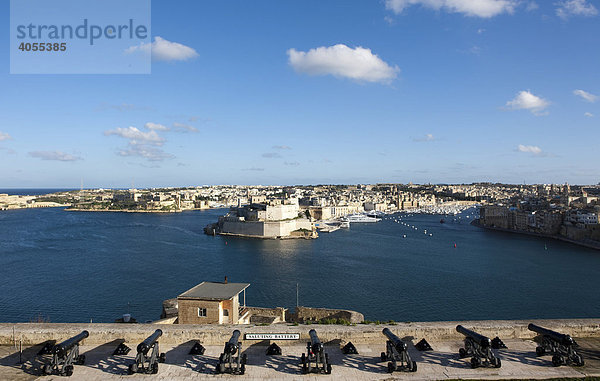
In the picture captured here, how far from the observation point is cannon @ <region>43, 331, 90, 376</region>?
450 cm

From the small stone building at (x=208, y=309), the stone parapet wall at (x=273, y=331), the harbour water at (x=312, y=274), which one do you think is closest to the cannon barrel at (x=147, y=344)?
the stone parapet wall at (x=273, y=331)

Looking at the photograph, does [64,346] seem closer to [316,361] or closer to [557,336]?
[316,361]

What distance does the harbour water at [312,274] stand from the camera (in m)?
16.1

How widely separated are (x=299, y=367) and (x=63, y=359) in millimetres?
2764

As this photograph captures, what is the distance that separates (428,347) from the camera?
5121mm

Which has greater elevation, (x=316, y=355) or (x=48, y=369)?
(x=316, y=355)

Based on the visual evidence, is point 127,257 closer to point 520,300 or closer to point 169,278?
point 169,278

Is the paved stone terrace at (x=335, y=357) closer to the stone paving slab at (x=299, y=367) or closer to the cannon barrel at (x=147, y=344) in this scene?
the stone paving slab at (x=299, y=367)

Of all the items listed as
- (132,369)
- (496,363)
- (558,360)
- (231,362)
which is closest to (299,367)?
(231,362)

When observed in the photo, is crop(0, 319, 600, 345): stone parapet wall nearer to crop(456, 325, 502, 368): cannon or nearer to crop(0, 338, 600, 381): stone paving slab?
crop(0, 338, 600, 381): stone paving slab

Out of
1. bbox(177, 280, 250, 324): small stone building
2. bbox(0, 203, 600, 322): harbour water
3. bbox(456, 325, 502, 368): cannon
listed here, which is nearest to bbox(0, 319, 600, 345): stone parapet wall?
bbox(456, 325, 502, 368): cannon

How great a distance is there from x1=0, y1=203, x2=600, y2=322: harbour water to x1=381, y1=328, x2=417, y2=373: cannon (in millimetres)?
10145

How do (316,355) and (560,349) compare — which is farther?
(560,349)

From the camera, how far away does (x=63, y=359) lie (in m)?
4.61
